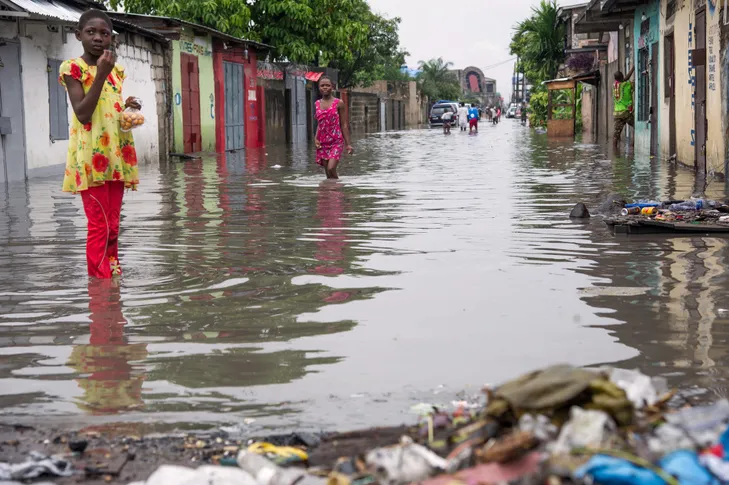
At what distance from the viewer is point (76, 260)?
320 inches

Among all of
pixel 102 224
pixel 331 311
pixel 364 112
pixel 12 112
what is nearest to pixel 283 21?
pixel 12 112

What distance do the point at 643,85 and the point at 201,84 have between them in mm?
11608

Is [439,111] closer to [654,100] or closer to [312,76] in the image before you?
[312,76]

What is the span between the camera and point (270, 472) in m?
3.39

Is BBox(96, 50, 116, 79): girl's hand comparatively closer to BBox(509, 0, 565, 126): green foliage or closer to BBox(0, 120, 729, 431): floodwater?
BBox(0, 120, 729, 431): floodwater

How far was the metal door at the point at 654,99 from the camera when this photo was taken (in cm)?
2150

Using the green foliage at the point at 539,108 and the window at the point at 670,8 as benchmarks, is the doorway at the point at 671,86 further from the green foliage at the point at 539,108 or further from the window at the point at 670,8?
the green foliage at the point at 539,108

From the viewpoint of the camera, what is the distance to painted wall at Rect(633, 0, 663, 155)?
2116 centimetres

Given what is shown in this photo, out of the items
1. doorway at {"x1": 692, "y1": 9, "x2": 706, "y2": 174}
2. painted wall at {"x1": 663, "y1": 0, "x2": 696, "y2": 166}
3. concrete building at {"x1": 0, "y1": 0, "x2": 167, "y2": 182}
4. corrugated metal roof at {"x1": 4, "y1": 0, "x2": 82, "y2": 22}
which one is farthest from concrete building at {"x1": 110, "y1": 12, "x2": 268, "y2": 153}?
doorway at {"x1": 692, "y1": 9, "x2": 706, "y2": 174}

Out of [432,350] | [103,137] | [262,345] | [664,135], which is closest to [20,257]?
[103,137]

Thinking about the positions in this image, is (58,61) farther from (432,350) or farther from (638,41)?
(432,350)

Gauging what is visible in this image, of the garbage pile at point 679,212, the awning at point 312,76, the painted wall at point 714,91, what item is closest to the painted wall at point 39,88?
the painted wall at point 714,91

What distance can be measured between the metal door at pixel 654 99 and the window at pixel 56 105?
11.4 m

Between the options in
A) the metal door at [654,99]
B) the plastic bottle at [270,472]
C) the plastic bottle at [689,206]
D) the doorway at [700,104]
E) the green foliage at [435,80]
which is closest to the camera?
the plastic bottle at [270,472]
